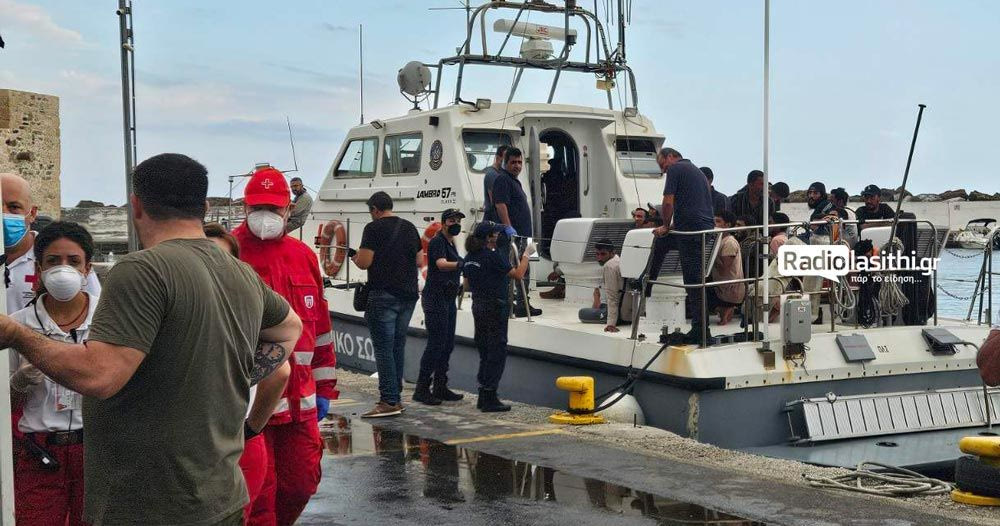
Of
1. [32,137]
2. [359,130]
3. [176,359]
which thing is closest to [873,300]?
[359,130]

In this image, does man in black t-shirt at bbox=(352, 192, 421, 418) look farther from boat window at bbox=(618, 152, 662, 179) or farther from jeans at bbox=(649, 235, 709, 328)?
boat window at bbox=(618, 152, 662, 179)

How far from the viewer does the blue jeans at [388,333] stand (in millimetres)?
7871

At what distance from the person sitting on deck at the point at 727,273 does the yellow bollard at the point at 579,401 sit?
1.24 m

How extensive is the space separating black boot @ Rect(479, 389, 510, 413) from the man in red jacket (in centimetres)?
370

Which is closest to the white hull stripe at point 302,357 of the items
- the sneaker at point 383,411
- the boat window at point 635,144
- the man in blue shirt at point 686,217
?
the sneaker at point 383,411

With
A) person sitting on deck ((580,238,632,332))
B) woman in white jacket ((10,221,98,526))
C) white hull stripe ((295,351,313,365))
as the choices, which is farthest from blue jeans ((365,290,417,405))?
woman in white jacket ((10,221,98,526))

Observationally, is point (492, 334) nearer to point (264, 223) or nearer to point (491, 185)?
point (491, 185)

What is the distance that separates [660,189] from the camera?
11.4m

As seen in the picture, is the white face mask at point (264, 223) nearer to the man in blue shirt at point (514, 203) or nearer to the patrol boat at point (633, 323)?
the patrol boat at point (633, 323)

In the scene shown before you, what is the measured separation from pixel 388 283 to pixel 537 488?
246cm

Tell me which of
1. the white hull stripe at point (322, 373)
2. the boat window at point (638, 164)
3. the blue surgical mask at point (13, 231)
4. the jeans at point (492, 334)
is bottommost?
the jeans at point (492, 334)

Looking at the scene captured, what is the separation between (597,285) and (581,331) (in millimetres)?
1032

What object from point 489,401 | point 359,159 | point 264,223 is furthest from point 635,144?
point 264,223

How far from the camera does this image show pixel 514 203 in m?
9.23
